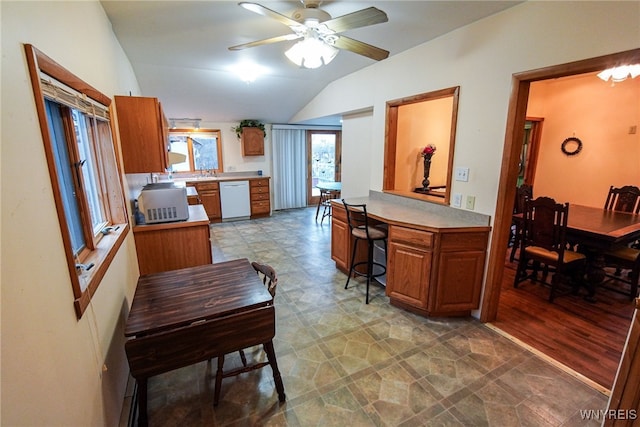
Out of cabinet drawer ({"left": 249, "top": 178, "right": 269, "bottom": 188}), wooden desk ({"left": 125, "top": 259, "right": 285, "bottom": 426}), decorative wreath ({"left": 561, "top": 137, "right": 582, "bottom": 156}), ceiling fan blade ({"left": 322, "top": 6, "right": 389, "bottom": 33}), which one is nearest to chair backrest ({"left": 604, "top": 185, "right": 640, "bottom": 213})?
decorative wreath ({"left": 561, "top": 137, "right": 582, "bottom": 156})

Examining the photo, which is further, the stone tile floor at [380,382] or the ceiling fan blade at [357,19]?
the stone tile floor at [380,382]

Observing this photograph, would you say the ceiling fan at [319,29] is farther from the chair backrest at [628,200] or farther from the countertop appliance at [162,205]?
the chair backrest at [628,200]

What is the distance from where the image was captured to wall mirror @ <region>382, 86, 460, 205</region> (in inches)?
138

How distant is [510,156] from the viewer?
7.41 feet

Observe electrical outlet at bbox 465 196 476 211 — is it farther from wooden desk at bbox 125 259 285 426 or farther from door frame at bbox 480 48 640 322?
wooden desk at bbox 125 259 285 426

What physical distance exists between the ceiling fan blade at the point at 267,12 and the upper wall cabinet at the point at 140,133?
128cm

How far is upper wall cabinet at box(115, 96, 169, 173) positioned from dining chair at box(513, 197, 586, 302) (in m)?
3.68

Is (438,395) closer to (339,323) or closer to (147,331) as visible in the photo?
(339,323)

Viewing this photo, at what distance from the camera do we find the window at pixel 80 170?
1.10m

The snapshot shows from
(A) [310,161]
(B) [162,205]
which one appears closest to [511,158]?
(B) [162,205]

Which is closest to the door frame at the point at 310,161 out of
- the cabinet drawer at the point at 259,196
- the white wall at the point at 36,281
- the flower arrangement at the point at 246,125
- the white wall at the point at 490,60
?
the flower arrangement at the point at 246,125

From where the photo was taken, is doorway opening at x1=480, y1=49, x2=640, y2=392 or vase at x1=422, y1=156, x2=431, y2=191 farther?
vase at x1=422, y1=156, x2=431, y2=191

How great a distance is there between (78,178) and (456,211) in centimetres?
288

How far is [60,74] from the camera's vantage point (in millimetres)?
1237
